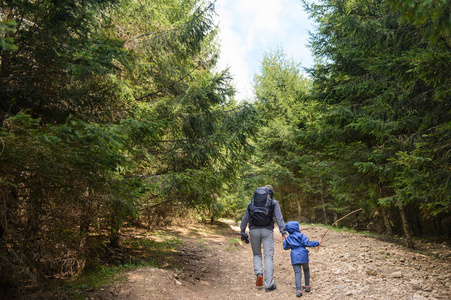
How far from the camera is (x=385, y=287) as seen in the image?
5039 mm

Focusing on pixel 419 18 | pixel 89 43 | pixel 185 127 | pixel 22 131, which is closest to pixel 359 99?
pixel 185 127

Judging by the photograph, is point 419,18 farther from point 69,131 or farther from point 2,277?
point 2,277

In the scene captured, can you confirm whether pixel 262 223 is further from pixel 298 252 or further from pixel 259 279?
pixel 259 279

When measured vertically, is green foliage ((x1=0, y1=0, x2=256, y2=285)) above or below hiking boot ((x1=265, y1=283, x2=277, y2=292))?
above

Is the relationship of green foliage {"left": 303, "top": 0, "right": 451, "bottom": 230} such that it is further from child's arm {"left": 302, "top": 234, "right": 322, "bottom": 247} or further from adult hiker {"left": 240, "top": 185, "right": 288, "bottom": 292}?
adult hiker {"left": 240, "top": 185, "right": 288, "bottom": 292}

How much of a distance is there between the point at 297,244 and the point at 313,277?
1.70 meters

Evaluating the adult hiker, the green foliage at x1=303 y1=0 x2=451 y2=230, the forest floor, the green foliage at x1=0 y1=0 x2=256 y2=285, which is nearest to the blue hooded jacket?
the adult hiker

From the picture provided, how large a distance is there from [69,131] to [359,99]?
11.8m

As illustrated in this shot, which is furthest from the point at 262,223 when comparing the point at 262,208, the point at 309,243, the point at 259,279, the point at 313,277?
the point at 313,277

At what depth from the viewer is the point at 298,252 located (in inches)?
212

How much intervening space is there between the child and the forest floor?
264 mm

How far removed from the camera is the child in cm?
533

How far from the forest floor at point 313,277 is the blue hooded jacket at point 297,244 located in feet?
2.31

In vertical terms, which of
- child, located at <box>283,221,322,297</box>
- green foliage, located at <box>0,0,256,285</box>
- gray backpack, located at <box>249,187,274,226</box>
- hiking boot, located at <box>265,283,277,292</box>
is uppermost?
green foliage, located at <box>0,0,256,285</box>
